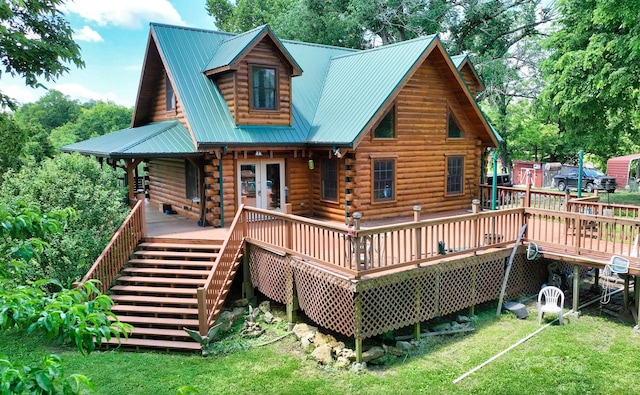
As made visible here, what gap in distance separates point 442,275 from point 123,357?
272 inches

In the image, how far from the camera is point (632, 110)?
810 inches

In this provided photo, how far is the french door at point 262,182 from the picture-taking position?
15.1 meters

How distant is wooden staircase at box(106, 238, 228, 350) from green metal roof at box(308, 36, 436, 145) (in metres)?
5.17

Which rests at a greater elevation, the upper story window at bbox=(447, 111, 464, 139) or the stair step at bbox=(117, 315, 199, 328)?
the upper story window at bbox=(447, 111, 464, 139)

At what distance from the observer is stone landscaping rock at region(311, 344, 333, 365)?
9.13 meters

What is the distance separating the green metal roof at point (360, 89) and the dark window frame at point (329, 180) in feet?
3.37

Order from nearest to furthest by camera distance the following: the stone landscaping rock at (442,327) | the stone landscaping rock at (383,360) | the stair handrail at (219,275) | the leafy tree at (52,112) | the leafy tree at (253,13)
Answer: the stone landscaping rock at (383,360), the stair handrail at (219,275), the stone landscaping rock at (442,327), the leafy tree at (253,13), the leafy tree at (52,112)

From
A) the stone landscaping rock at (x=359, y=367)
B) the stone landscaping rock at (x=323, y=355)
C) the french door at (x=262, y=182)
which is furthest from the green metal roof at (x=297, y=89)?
the stone landscaping rock at (x=359, y=367)

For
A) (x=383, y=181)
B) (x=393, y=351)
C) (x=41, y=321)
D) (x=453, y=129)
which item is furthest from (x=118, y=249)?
(x=453, y=129)

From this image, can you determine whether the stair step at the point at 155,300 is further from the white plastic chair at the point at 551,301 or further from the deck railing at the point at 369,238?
the white plastic chair at the point at 551,301

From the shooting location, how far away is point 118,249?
11711mm

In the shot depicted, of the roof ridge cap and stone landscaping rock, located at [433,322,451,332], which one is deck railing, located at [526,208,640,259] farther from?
the roof ridge cap

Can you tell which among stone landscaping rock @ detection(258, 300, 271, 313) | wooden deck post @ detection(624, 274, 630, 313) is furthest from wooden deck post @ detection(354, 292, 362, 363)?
wooden deck post @ detection(624, 274, 630, 313)

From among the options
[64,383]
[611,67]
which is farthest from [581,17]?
[64,383]
